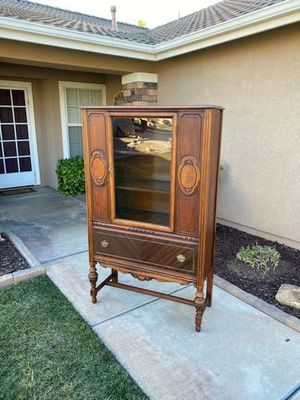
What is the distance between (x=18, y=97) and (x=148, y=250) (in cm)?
569

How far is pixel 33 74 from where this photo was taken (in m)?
6.04

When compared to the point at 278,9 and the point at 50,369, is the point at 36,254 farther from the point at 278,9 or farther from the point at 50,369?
the point at 278,9

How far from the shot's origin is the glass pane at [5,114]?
20.8 feet

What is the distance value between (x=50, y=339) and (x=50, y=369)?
29 centimetres

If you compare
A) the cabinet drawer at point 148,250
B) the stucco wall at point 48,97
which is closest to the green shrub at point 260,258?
the cabinet drawer at point 148,250

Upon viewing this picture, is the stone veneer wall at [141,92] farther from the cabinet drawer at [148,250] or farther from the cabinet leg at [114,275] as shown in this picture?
the cabinet drawer at [148,250]

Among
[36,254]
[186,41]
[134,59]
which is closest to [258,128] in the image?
[186,41]

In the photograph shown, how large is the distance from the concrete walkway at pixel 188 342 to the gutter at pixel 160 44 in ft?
9.28

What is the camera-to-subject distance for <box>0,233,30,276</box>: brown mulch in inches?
125

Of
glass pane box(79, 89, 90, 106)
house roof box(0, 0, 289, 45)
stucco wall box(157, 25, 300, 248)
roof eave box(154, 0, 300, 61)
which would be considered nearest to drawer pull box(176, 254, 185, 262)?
stucco wall box(157, 25, 300, 248)

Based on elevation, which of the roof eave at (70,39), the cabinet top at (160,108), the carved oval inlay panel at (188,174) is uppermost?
the roof eave at (70,39)

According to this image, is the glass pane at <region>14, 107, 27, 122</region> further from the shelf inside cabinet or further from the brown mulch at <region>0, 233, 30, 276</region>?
the shelf inside cabinet

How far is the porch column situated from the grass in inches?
156

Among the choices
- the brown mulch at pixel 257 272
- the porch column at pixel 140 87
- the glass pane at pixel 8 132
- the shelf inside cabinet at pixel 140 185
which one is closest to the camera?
the shelf inside cabinet at pixel 140 185
